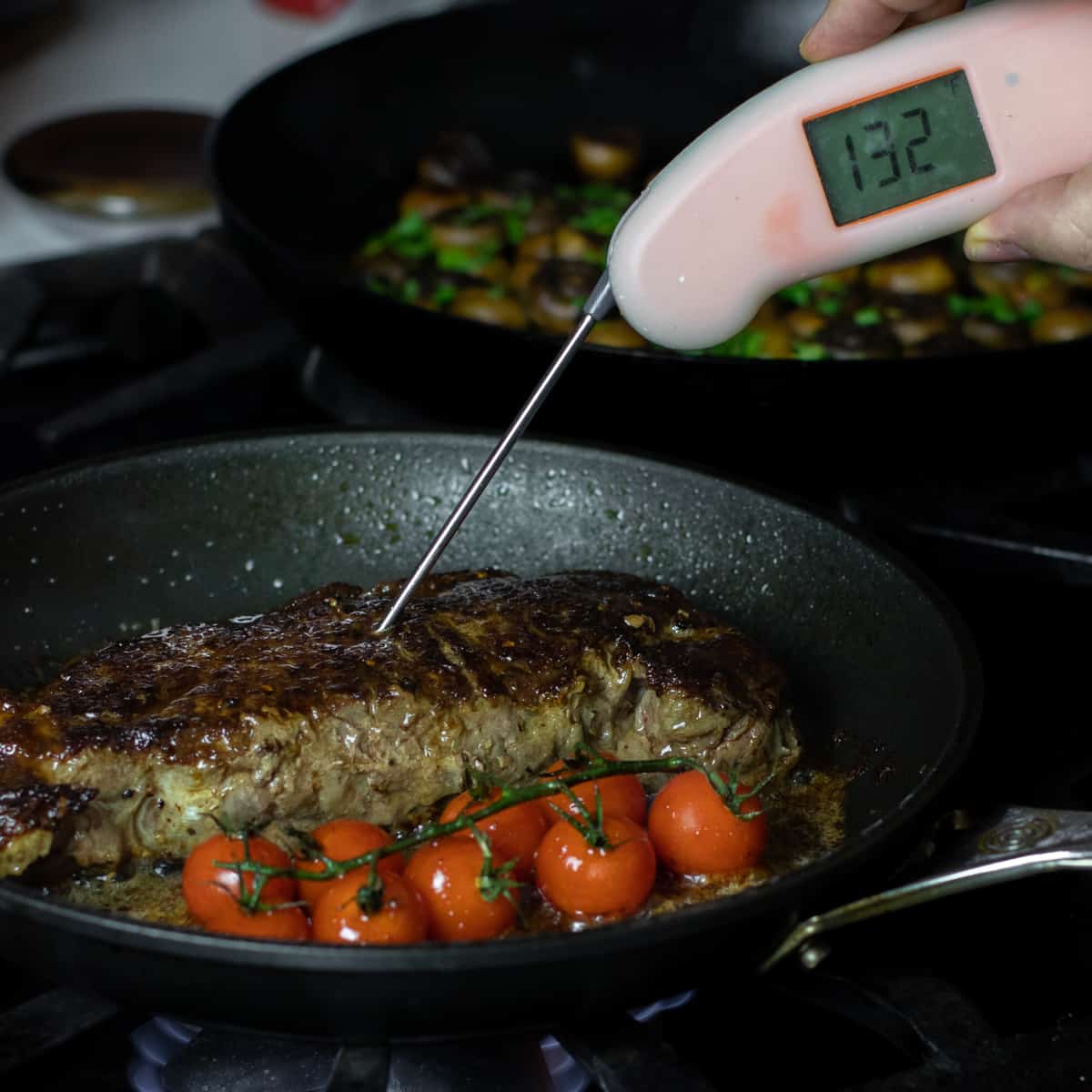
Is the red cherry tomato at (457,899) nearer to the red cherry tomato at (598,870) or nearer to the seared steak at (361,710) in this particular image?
the red cherry tomato at (598,870)

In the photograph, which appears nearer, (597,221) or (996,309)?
(996,309)

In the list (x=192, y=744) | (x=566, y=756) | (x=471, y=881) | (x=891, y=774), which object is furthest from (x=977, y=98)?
(x=192, y=744)

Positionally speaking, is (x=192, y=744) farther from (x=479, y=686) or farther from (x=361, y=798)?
(x=479, y=686)

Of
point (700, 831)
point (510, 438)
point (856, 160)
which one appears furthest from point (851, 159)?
point (700, 831)

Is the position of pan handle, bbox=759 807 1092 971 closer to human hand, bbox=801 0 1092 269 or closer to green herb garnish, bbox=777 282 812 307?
human hand, bbox=801 0 1092 269

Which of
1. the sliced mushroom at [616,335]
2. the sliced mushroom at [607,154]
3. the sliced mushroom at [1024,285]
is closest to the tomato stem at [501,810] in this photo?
the sliced mushroom at [616,335]

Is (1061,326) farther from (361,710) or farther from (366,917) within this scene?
(366,917)
